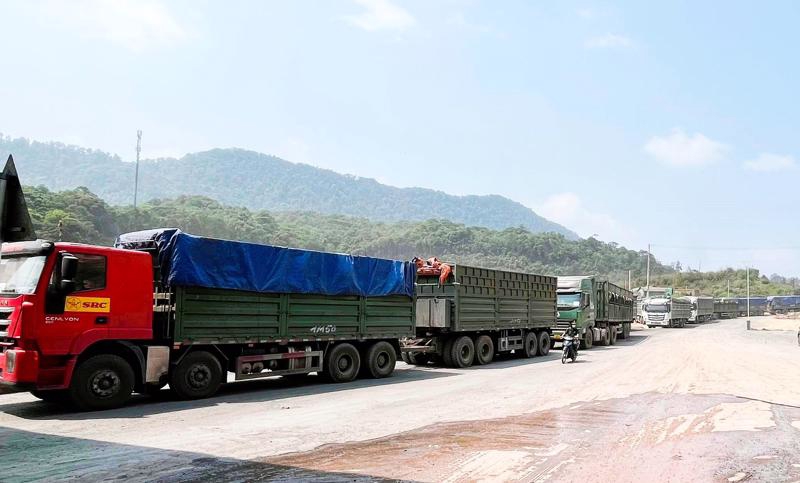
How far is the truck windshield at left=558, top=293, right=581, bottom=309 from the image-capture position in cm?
2603

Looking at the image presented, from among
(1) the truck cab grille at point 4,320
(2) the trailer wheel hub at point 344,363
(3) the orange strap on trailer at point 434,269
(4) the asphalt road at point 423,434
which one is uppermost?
(3) the orange strap on trailer at point 434,269

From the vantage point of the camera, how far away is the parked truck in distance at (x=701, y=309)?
56.9 metres

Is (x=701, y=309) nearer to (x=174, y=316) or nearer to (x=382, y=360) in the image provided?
(x=382, y=360)

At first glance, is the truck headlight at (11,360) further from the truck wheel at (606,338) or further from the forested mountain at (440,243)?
the forested mountain at (440,243)

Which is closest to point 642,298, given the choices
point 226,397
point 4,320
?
point 226,397

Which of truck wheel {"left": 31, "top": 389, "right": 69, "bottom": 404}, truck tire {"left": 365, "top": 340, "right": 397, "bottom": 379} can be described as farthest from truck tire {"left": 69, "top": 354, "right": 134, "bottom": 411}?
truck tire {"left": 365, "top": 340, "right": 397, "bottom": 379}

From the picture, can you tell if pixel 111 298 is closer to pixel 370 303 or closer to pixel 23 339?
pixel 23 339

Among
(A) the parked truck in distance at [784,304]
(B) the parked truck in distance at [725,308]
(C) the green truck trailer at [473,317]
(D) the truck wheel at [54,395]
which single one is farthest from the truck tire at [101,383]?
(A) the parked truck in distance at [784,304]

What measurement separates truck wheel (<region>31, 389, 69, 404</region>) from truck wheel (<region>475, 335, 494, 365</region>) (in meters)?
11.5

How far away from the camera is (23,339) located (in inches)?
351

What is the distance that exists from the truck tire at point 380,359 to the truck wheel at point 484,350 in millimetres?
4256

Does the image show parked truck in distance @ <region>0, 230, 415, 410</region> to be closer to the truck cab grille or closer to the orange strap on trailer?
the truck cab grille

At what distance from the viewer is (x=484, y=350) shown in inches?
753

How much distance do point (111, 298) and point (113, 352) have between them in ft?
2.82
